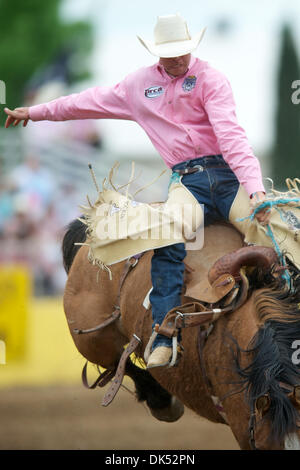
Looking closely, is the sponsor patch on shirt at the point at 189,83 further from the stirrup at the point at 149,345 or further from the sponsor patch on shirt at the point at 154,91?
the stirrup at the point at 149,345

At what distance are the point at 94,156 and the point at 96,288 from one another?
343 inches

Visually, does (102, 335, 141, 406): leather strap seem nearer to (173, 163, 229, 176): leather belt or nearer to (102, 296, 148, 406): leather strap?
(102, 296, 148, 406): leather strap

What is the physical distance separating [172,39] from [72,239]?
178 cm

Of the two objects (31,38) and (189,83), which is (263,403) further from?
(31,38)

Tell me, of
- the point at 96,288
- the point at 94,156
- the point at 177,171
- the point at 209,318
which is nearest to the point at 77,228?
the point at 96,288

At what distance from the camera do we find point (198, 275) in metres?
4.09

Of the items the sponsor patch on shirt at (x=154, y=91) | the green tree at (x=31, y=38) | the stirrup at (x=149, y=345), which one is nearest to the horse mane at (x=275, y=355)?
the stirrup at (x=149, y=345)

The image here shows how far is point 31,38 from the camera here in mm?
27219

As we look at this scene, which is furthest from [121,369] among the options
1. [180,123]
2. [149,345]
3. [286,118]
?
[286,118]

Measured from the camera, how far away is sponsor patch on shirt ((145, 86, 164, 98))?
14.0ft

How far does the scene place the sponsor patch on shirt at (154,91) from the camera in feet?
14.0

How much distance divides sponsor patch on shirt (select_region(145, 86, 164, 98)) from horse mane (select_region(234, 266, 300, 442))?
1219 mm

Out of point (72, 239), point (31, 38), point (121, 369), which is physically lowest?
point (31, 38)

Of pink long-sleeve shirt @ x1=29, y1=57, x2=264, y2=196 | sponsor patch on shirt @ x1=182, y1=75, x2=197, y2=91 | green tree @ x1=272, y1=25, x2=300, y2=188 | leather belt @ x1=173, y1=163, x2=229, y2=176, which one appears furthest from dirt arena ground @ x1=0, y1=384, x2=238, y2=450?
green tree @ x1=272, y1=25, x2=300, y2=188
